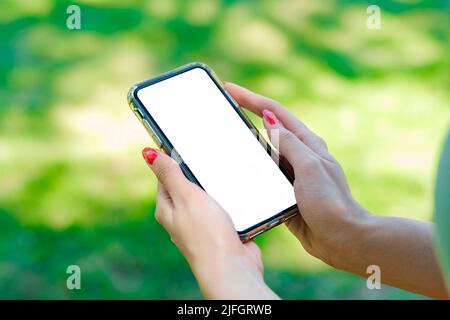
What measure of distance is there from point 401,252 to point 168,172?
0.42 metres

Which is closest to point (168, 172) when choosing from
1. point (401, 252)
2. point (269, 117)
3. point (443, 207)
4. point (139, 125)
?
point (269, 117)

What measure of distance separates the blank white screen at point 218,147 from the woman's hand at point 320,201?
0.16ft

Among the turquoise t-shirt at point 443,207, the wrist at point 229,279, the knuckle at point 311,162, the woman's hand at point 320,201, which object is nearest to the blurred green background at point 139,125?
the woman's hand at point 320,201

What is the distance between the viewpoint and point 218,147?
1408 millimetres

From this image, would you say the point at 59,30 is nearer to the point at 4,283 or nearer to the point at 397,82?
the point at 4,283

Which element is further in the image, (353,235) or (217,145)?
(217,145)

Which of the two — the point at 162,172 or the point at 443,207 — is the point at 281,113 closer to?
the point at 162,172

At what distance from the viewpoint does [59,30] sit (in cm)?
234

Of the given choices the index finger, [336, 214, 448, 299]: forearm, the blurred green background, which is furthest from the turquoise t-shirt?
the blurred green background

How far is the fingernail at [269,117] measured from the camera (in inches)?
56.0

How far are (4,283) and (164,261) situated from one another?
15.3 inches

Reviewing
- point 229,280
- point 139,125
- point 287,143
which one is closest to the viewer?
point 229,280

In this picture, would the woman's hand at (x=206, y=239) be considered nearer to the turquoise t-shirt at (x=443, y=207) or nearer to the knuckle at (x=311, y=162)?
the knuckle at (x=311, y=162)

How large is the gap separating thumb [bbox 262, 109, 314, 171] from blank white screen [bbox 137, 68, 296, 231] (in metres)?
0.04
